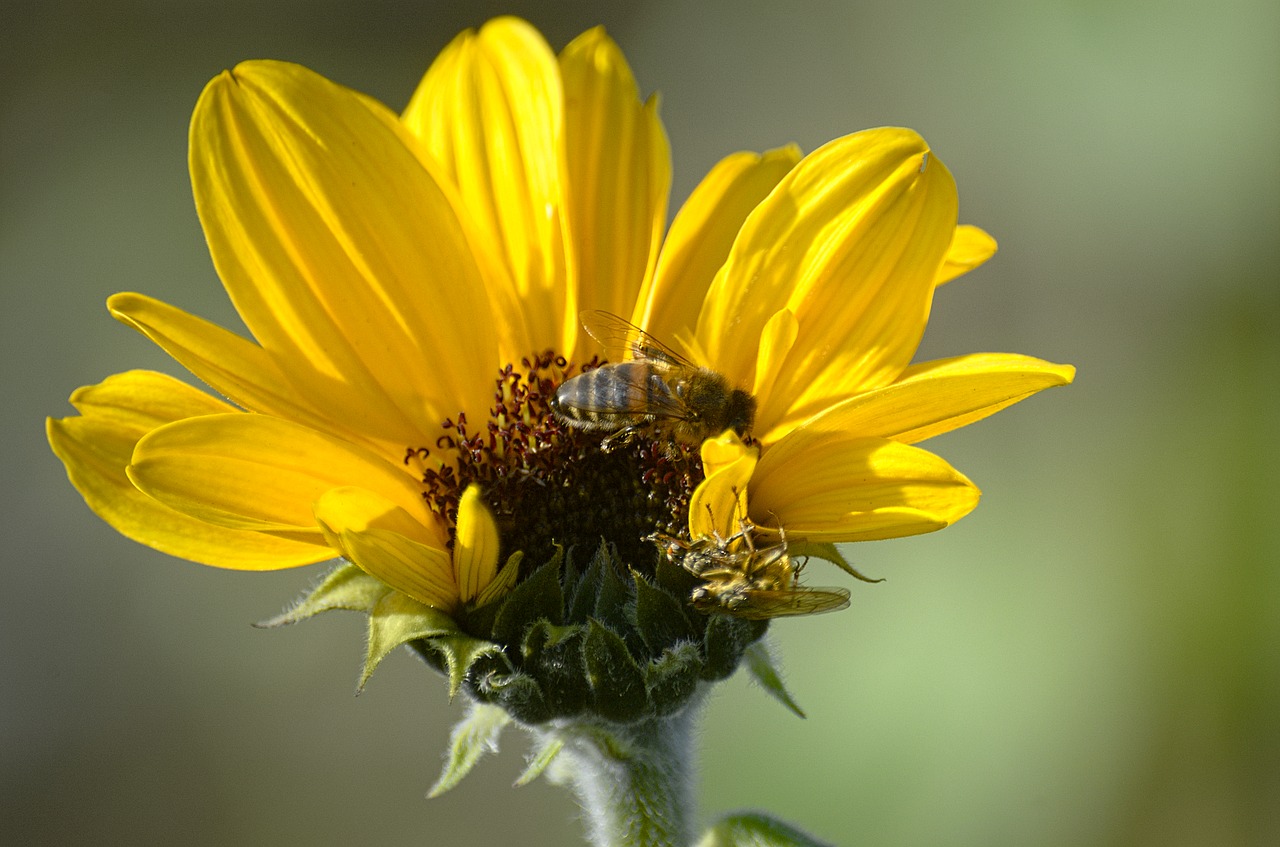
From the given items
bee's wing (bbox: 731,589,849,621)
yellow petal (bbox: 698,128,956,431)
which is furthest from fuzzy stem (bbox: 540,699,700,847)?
yellow petal (bbox: 698,128,956,431)

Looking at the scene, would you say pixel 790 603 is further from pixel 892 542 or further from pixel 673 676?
pixel 892 542

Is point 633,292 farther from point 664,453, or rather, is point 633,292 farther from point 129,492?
point 129,492

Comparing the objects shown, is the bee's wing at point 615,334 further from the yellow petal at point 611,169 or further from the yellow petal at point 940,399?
the yellow petal at point 940,399

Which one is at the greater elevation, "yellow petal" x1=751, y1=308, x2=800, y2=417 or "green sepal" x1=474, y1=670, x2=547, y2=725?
"yellow petal" x1=751, y1=308, x2=800, y2=417

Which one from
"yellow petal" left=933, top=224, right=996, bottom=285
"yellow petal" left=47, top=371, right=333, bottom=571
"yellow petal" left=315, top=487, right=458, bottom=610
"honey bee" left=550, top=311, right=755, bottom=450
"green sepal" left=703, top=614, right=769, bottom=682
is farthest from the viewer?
"yellow petal" left=933, top=224, right=996, bottom=285

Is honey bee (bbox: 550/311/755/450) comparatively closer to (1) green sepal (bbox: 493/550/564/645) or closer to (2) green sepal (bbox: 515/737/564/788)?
(1) green sepal (bbox: 493/550/564/645)
